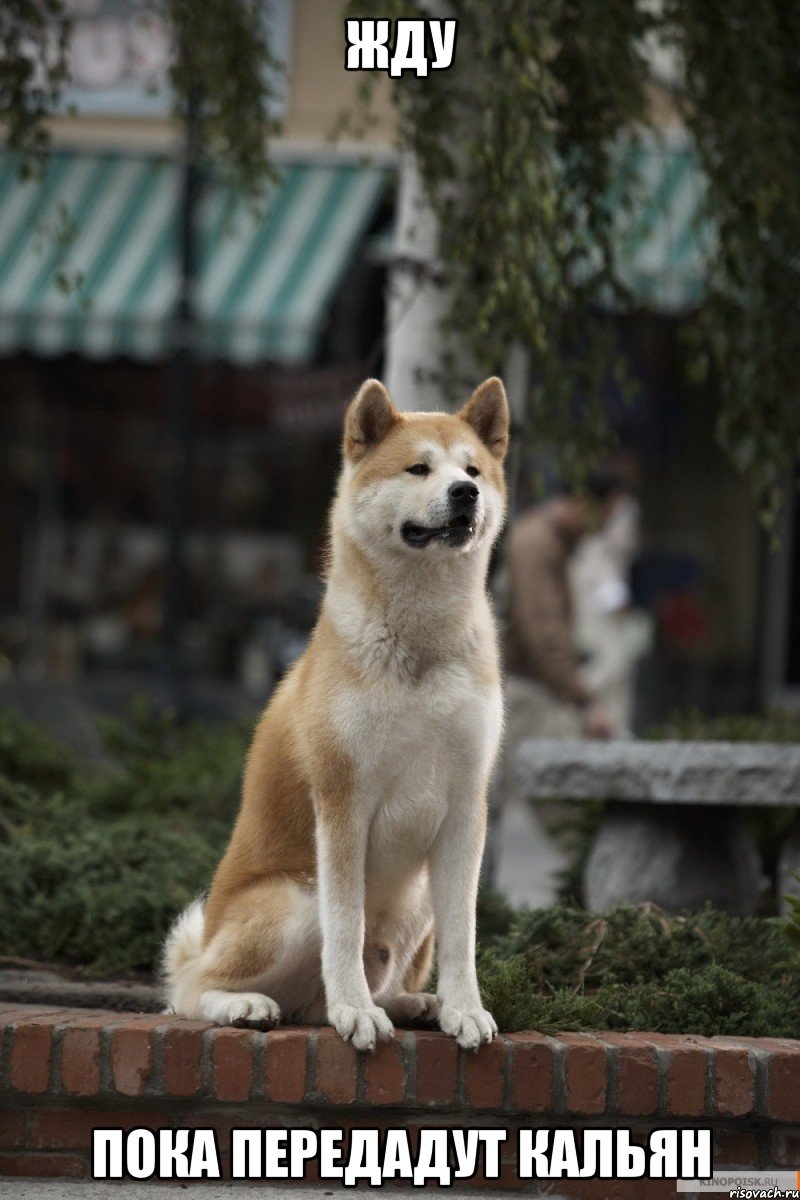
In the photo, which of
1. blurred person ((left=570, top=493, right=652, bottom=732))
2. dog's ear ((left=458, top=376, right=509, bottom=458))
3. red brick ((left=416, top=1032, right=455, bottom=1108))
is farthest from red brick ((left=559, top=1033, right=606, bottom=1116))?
blurred person ((left=570, top=493, right=652, bottom=732))

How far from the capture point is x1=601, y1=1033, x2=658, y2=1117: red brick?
340 cm

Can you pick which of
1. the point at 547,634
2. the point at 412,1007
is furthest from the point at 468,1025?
the point at 547,634

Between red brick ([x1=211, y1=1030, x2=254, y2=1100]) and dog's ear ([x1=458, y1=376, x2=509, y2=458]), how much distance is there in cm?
146

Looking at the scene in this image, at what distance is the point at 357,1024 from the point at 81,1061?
644mm

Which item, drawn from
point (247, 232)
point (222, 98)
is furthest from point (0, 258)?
point (222, 98)

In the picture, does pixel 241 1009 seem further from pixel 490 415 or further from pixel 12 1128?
pixel 490 415

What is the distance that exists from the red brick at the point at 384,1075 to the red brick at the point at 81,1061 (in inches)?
23.8

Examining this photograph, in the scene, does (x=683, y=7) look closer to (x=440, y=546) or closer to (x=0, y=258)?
(x=440, y=546)

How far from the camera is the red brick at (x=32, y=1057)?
3434 mm

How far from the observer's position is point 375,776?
330 centimetres

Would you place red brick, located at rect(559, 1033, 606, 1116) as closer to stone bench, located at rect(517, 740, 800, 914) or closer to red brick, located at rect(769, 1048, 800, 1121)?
red brick, located at rect(769, 1048, 800, 1121)

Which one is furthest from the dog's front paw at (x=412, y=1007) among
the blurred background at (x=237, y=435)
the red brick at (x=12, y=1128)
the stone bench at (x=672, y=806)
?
the blurred background at (x=237, y=435)

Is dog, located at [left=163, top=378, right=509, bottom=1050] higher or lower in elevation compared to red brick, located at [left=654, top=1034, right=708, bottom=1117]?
higher

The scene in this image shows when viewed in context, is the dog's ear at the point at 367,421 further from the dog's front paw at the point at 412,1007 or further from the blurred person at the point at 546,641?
the blurred person at the point at 546,641
